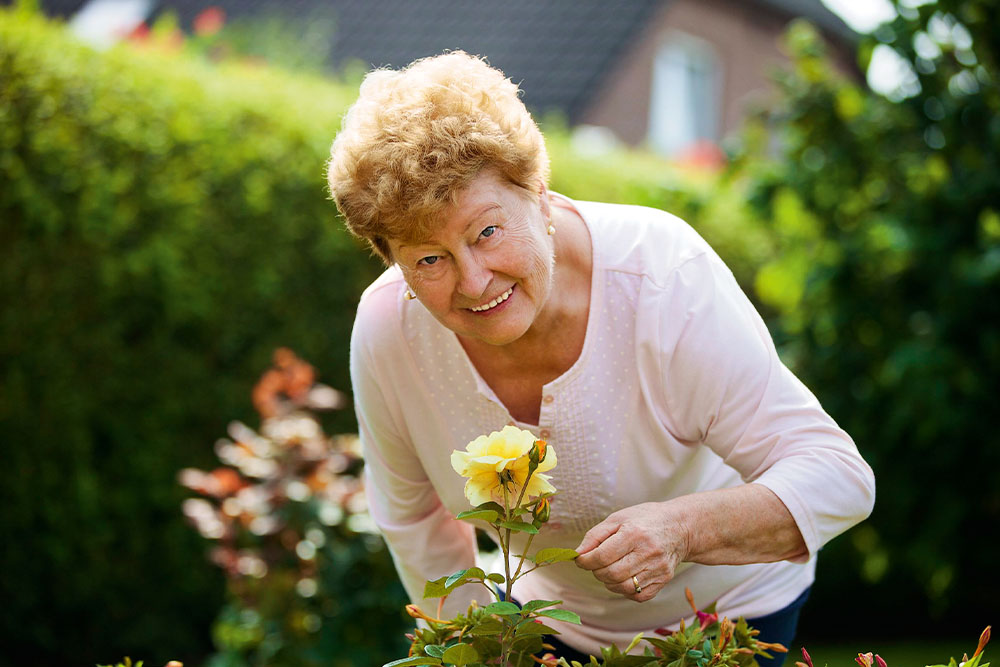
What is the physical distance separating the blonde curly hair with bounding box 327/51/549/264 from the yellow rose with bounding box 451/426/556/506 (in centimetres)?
42

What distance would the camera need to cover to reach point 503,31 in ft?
41.5

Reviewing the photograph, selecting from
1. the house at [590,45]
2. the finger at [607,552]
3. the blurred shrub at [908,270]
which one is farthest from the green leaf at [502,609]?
the house at [590,45]

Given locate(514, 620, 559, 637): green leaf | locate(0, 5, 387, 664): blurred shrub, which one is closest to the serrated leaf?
locate(514, 620, 559, 637): green leaf

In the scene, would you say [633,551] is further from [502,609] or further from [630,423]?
[630,423]

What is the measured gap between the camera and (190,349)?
13.7 ft

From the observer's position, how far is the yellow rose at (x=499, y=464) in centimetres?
136

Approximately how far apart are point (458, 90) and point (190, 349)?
2833 mm

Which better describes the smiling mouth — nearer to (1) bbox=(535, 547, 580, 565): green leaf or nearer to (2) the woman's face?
(2) the woman's face

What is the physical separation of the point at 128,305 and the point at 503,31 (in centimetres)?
958

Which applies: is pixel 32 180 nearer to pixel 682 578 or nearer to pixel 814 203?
pixel 682 578

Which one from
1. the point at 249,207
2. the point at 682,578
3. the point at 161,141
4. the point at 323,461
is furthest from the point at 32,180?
the point at 682,578

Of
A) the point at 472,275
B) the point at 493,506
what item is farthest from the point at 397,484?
the point at 493,506

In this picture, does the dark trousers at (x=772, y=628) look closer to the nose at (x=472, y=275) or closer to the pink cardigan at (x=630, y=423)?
the pink cardigan at (x=630, y=423)

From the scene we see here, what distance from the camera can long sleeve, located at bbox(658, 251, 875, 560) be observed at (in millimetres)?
1642
